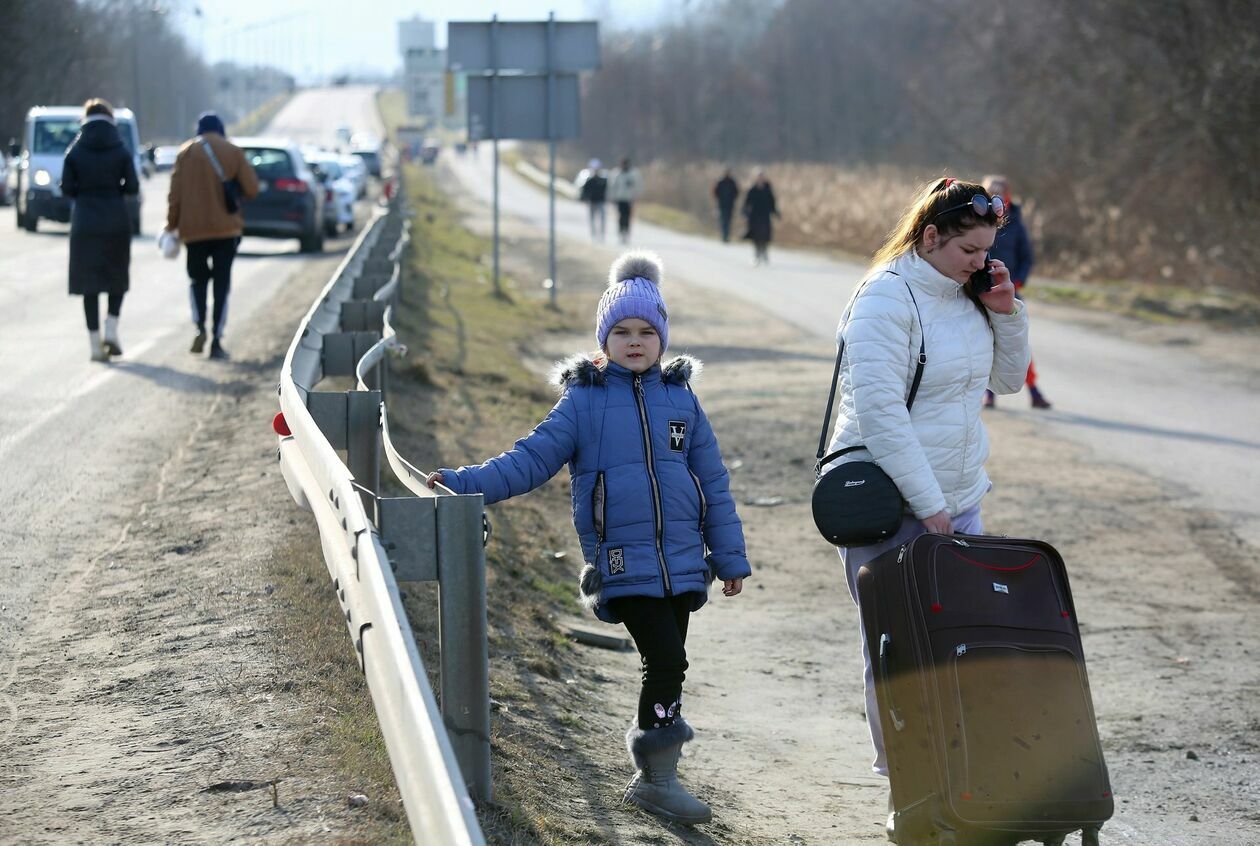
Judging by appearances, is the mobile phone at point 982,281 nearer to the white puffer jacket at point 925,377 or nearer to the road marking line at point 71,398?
the white puffer jacket at point 925,377

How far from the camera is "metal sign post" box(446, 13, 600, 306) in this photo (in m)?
A: 20.0

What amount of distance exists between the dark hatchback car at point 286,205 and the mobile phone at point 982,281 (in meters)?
20.0

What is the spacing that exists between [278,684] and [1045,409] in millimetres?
10263

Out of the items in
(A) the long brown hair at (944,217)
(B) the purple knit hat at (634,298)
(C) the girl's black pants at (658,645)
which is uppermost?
(A) the long brown hair at (944,217)

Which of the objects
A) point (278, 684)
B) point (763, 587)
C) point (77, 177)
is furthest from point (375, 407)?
point (77, 177)

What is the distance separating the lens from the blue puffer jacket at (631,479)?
4.16m

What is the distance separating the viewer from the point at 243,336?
1372 cm

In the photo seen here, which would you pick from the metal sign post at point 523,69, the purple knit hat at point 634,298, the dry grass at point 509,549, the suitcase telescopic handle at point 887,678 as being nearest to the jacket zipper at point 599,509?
the purple knit hat at point 634,298

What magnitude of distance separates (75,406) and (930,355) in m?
7.33

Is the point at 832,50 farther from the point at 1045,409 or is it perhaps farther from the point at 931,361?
the point at 931,361

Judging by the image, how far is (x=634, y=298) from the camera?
4.33 meters

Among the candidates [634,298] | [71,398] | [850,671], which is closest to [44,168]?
[71,398]

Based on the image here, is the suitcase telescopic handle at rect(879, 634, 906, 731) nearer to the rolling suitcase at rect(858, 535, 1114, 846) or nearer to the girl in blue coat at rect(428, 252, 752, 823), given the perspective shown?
the rolling suitcase at rect(858, 535, 1114, 846)

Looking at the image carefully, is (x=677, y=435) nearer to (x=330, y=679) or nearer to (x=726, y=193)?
(x=330, y=679)
